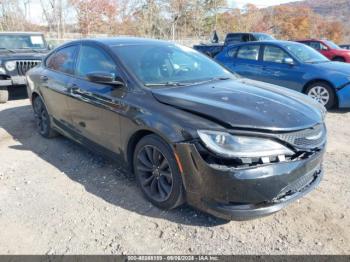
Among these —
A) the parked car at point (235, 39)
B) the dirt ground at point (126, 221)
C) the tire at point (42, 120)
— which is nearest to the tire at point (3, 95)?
the tire at point (42, 120)

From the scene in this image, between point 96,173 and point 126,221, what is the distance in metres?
1.12

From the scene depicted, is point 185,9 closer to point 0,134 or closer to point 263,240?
point 0,134

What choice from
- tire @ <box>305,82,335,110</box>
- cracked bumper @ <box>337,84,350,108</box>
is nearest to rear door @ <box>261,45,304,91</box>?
tire @ <box>305,82,335,110</box>

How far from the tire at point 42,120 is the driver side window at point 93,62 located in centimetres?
143

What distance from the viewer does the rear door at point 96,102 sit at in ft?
10.8

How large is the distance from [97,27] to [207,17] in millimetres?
15915

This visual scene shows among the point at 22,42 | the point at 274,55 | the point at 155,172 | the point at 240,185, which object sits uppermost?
the point at 22,42

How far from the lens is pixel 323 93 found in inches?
262

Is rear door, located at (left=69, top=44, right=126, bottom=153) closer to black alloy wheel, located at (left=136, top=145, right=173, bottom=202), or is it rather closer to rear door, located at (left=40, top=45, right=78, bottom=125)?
rear door, located at (left=40, top=45, right=78, bottom=125)

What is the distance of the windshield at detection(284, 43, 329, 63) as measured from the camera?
7.05m

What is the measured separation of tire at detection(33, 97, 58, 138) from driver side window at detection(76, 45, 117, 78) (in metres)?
1.43

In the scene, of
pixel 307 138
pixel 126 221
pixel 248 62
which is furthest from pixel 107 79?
pixel 248 62

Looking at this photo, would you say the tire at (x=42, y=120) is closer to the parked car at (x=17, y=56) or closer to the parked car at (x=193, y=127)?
the parked car at (x=193, y=127)

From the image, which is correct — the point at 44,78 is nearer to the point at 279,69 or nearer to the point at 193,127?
the point at 193,127
